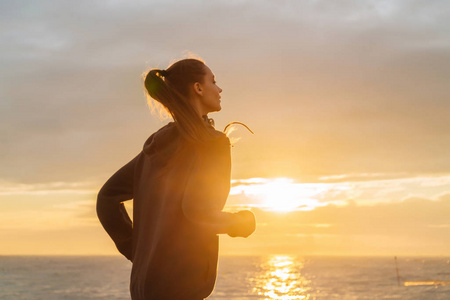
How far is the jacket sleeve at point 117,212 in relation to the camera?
2.50 meters

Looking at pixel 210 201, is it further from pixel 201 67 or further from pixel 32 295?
pixel 32 295

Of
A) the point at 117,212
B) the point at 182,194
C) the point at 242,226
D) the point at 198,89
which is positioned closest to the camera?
the point at 242,226

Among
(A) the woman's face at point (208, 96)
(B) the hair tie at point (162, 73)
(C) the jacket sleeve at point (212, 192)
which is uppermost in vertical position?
(B) the hair tie at point (162, 73)

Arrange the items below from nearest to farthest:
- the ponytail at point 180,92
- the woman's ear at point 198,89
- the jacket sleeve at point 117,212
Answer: the ponytail at point 180,92 → the woman's ear at point 198,89 → the jacket sleeve at point 117,212

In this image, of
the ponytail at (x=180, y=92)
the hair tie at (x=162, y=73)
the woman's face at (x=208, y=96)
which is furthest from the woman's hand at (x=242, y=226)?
the hair tie at (x=162, y=73)

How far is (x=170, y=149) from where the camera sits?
2.18m

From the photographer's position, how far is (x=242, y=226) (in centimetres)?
191

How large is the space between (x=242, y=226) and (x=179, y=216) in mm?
314

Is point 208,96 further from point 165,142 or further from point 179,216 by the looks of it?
point 179,216

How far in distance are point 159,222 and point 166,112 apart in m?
0.46

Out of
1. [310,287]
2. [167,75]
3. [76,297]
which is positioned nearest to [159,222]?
[167,75]

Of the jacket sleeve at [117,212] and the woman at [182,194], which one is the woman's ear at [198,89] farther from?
the jacket sleeve at [117,212]

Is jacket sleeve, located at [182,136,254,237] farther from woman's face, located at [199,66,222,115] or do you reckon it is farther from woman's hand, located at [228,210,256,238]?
woman's face, located at [199,66,222,115]

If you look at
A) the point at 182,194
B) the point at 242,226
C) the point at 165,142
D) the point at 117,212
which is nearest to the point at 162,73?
the point at 165,142
